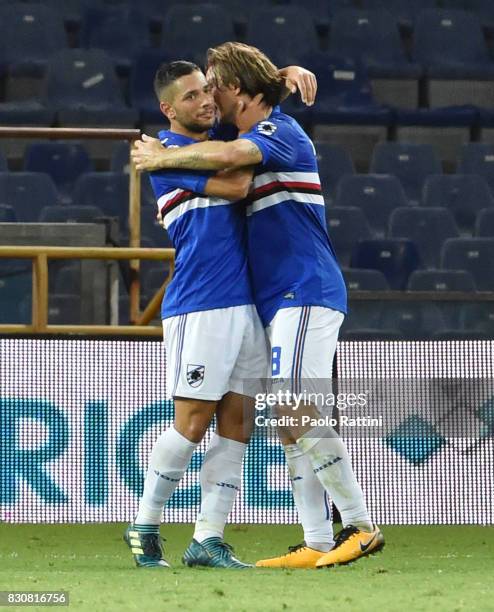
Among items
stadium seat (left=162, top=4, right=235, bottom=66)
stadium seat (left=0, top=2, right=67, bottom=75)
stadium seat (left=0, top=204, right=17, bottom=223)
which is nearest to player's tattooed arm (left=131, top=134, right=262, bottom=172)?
stadium seat (left=0, top=204, right=17, bottom=223)

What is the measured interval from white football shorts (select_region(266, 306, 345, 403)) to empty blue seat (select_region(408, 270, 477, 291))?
18.3ft

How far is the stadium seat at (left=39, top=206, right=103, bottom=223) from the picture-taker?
8.73 metres

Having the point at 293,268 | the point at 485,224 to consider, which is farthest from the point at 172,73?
the point at 485,224

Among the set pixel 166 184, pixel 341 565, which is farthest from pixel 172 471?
pixel 166 184

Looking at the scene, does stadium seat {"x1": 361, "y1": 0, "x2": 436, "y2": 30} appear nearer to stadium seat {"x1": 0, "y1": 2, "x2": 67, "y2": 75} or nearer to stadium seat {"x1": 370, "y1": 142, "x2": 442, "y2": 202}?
stadium seat {"x1": 370, "y1": 142, "x2": 442, "y2": 202}

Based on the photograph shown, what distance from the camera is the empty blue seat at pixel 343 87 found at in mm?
12297

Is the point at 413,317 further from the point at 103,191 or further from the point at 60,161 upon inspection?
the point at 60,161

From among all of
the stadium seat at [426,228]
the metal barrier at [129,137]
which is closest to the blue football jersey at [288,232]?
the metal barrier at [129,137]

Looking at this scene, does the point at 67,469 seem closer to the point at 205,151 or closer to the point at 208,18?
the point at 205,151

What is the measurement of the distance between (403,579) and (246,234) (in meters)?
1.33

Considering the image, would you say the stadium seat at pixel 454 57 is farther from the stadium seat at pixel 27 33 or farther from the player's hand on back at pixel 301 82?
the player's hand on back at pixel 301 82

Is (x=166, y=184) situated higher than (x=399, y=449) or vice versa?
(x=166, y=184)

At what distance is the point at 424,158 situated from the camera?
11.8 meters

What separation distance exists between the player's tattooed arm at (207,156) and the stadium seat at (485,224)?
265 inches
